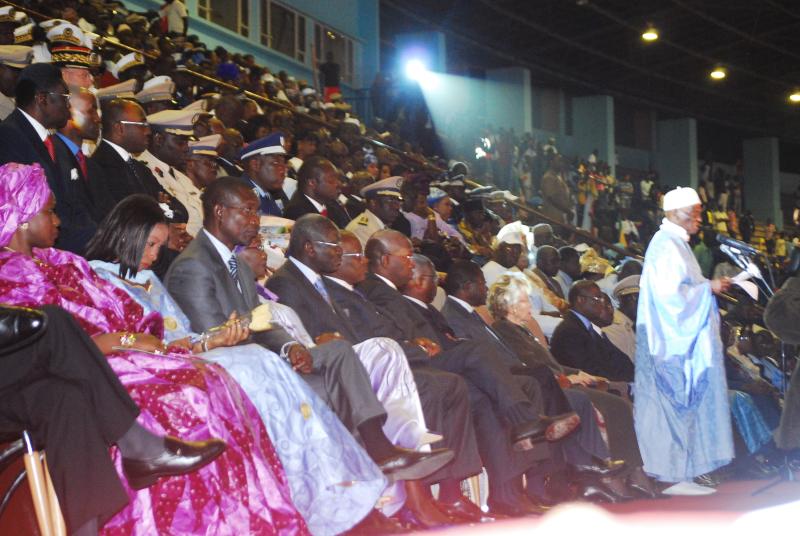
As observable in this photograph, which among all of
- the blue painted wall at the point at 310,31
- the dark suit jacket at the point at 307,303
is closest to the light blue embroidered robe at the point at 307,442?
the dark suit jacket at the point at 307,303

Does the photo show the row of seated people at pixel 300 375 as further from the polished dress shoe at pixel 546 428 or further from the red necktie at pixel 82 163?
the red necktie at pixel 82 163

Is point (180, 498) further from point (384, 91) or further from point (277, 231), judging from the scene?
point (384, 91)

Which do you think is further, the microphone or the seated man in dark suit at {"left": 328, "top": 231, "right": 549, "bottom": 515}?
the microphone

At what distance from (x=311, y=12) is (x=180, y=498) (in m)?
15.1

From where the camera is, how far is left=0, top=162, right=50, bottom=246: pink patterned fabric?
358cm

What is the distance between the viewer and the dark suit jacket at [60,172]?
4448 mm

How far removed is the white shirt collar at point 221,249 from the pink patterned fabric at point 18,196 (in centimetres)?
108

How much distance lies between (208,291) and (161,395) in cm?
106

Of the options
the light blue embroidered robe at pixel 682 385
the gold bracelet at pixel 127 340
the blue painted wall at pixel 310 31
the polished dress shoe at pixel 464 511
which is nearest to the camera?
the gold bracelet at pixel 127 340

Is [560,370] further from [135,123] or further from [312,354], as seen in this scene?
[135,123]

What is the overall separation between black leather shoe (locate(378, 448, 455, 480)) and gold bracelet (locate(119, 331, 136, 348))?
1.24 meters

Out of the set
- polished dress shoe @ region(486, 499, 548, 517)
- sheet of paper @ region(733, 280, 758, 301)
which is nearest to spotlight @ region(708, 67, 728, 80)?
sheet of paper @ region(733, 280, 758, 301)

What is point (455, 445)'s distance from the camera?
5000 millimetres

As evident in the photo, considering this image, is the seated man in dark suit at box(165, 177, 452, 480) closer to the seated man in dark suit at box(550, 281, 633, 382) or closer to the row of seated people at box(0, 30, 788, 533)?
the row of seated people at box(0, 30, 788, 533)
